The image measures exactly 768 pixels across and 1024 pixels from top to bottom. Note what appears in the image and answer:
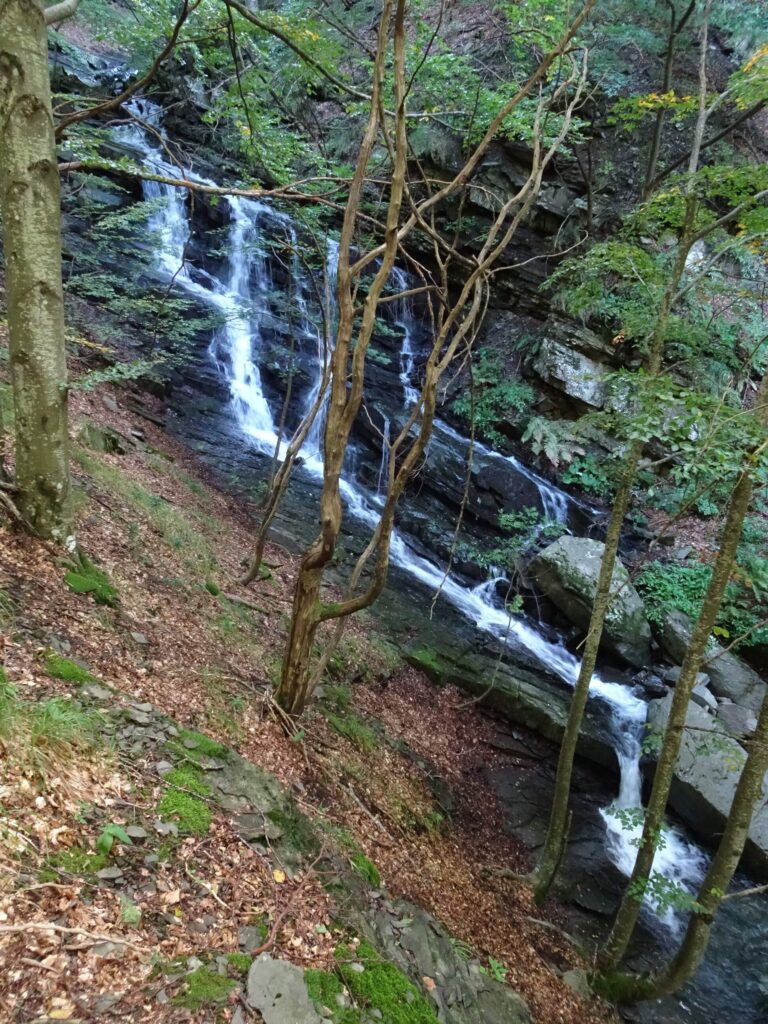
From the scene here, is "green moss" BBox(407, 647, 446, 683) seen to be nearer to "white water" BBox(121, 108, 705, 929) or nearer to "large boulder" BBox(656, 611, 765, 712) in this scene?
"white water" BBox(121, 108, 705, 929)

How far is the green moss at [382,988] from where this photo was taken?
2.74 m

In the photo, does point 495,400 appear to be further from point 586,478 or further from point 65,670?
point 65,670

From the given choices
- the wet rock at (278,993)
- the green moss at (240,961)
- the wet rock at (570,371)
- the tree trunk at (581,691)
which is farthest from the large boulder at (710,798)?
the wet rock at (570,371)

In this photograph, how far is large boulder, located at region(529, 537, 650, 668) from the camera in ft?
36.1

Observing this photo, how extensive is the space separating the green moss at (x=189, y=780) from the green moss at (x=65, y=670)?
74cm

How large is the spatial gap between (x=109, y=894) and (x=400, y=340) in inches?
652

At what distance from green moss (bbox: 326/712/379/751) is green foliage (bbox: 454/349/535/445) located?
10.00 m

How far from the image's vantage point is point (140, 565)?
5809 mm

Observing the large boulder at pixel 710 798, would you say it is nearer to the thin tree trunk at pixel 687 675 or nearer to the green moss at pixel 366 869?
the thin tree trunk at pixel 687 675

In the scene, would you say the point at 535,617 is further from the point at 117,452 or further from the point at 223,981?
the point at 223,981

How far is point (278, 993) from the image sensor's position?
2.34m

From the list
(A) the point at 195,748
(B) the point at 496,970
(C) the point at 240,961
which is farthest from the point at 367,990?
(B) the point at 496,970

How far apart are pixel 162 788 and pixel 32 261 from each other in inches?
122

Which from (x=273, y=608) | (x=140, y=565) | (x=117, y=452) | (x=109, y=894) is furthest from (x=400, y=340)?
(x=109, y=894)
